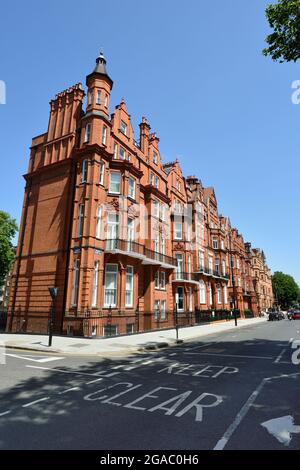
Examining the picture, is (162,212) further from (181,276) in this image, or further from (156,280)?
(181,276)

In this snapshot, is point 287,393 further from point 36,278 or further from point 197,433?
point 36,278

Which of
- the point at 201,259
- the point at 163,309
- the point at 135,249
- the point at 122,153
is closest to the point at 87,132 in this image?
the point at 122,153

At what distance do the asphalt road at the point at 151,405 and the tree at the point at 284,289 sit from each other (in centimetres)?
10687

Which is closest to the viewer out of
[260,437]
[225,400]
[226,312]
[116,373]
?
[260,437]

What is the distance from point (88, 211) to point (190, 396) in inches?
618

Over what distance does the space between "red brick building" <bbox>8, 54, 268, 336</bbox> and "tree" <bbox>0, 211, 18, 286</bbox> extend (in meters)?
12.2

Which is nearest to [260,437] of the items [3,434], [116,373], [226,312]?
[3,434]

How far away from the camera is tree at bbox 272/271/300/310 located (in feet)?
349


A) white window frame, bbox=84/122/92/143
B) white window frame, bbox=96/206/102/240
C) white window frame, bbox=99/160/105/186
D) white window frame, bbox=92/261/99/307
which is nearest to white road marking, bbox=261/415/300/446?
white window frame, bbox=92/261/99/307


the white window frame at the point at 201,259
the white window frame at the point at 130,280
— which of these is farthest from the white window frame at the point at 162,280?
the white window frame at the point at 201,259

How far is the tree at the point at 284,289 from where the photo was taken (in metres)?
106

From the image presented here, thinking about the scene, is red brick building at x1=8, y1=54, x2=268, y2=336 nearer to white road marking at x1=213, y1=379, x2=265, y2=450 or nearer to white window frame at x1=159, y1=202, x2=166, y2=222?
white window frame at x1=159, y1=202, x2=166, y2=222

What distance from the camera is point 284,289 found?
4205 inches
